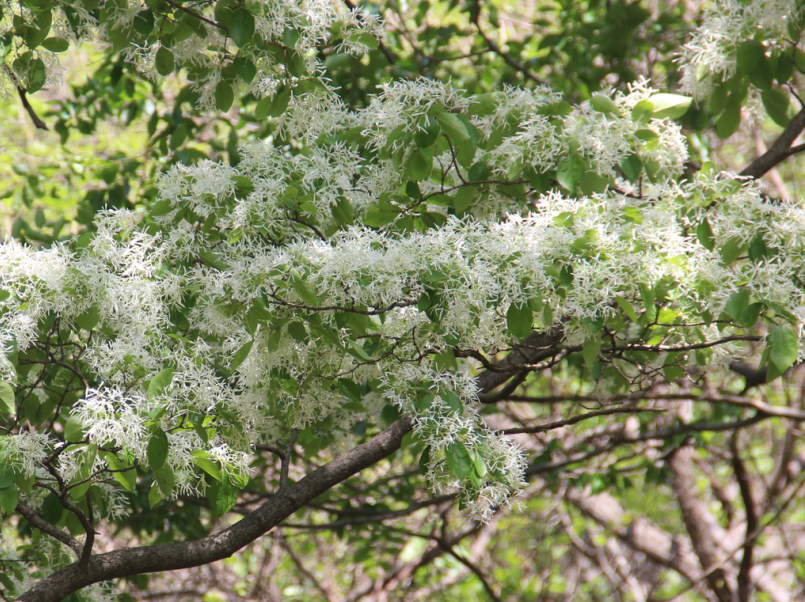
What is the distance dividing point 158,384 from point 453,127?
1009 mm

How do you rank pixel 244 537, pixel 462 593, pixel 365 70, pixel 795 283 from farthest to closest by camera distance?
pixel 462 593, pixel 365 70, pixel 244 537, pixel 795 283

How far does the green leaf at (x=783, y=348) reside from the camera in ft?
5.86

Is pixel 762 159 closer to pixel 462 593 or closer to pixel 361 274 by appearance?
pixel 361 274

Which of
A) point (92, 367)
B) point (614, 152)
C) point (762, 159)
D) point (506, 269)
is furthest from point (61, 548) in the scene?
point (762, 159)

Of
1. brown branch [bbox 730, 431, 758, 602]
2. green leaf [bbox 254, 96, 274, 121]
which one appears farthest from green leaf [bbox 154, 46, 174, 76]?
brown branch [bbox 730, 431, 758, 602]

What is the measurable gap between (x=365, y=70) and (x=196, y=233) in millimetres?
Answer: 1845

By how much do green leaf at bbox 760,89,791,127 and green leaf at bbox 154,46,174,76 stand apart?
6.55 feet

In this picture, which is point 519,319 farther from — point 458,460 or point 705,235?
point 705,235

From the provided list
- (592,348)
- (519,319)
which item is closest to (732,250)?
(592,348)

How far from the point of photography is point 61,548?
9.72 ft

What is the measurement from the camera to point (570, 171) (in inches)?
84.5

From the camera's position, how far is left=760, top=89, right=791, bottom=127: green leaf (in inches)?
98.1

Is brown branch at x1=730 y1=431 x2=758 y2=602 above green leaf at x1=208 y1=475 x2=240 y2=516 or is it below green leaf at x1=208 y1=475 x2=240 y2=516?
above

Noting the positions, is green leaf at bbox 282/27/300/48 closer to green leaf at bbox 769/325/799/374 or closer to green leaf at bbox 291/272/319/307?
green leaf at bbox 291/272/319/307
